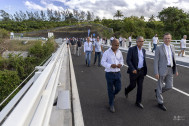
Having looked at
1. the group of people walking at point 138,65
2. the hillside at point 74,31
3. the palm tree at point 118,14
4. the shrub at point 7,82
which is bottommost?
the shrub at point 7,82

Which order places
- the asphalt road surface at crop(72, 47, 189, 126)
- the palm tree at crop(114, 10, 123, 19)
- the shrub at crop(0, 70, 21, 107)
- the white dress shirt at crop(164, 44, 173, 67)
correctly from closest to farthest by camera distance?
1. the asphalt road surface at crop(72, 47, 189, 126)
2. the white dress shirt at crop(164, 44, 173, 67)
3. the shrub at crop(0, 70, 21, 107)
4. the palm tree at crop(114, 10, 123, 19)

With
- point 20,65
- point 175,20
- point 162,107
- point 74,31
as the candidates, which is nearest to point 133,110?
point 162,107

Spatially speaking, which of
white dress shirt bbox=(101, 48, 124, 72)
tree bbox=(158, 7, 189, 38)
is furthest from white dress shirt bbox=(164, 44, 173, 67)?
tree bbox=(158, 7, 189, 38)

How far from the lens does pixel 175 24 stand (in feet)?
193

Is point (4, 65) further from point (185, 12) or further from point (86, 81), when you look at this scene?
point (185, 12)

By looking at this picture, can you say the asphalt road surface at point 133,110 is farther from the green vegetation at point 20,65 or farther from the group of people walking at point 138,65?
the green vegetation at point 20,65

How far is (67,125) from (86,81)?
392 centimetres

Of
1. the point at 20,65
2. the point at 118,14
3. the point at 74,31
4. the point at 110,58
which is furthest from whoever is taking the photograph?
the point at 118,14

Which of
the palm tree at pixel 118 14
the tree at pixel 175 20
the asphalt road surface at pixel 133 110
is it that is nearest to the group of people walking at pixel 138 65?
the asphalt road surface at pixel 133 110

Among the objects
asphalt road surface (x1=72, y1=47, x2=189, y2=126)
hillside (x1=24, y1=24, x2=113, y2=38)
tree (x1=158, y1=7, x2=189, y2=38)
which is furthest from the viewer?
hillside (x1=24, y1=24, x2=113, y2=38)

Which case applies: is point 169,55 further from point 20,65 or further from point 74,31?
point 74,31

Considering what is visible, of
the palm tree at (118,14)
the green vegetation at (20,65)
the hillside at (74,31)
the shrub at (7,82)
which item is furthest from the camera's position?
the palm tree at (118,14)

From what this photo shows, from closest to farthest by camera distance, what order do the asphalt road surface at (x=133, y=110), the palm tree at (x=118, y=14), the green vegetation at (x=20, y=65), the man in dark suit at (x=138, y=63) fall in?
the asphalt road surface at (x=133, y=110) < the man in dark suit at (x=138, y=63) < the green vegetation at (x=20, y=65) < the palm tree at (x=118, y=14)

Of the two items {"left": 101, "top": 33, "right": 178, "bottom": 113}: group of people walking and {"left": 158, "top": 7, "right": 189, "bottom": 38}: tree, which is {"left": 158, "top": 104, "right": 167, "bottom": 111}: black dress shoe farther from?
{"left": 158, "top": 7, "right": 189, "bottom": 38}: tree
